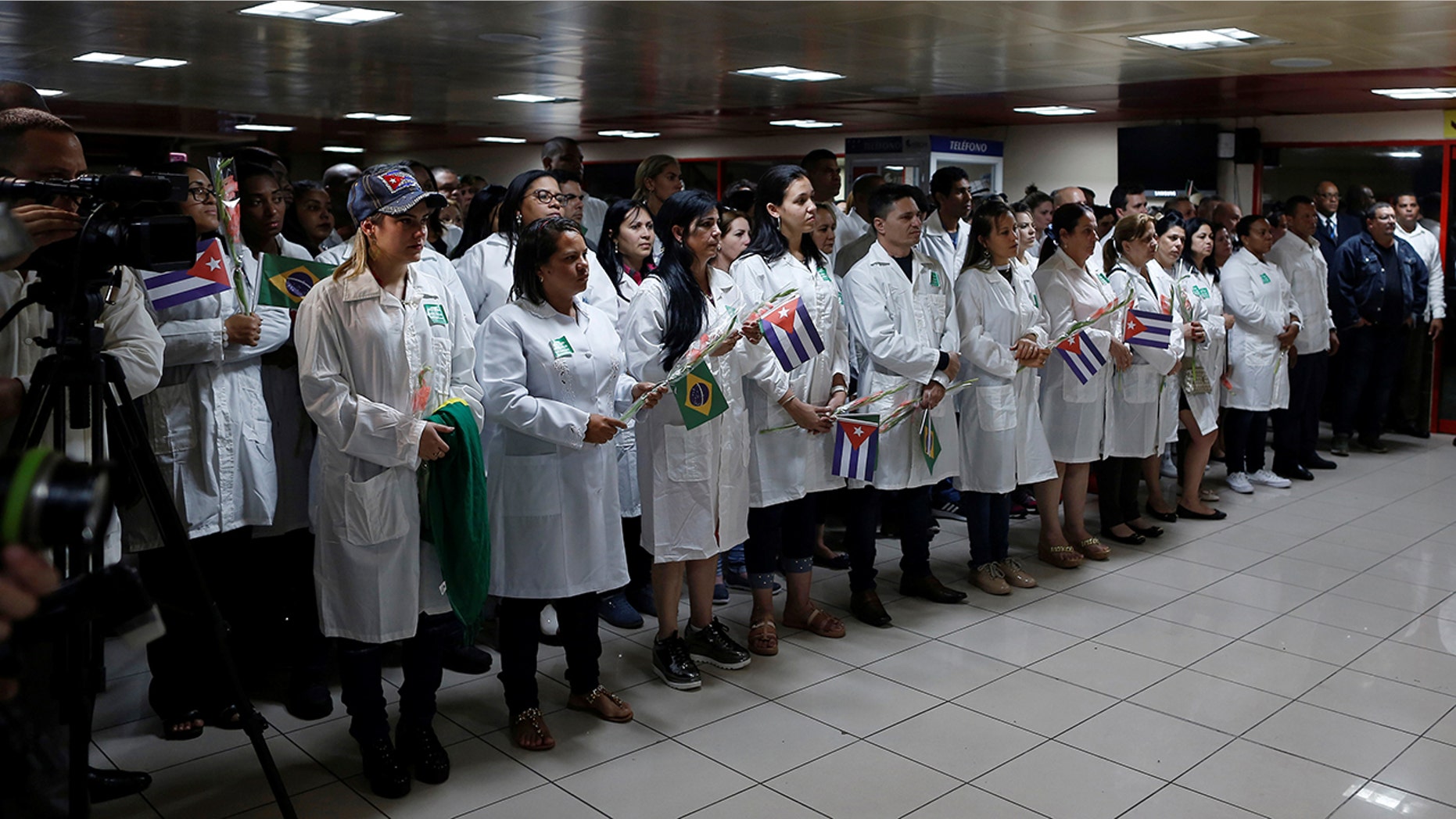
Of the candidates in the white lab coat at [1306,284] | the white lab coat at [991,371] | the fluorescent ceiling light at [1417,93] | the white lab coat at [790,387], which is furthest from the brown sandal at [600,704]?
the fluorescent ceiling light at [1417,93]

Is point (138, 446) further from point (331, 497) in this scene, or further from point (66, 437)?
point (331, 497)

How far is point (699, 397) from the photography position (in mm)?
3814

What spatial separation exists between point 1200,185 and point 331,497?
30.1ft

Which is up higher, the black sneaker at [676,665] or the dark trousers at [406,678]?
the dark trousers at [406,678]

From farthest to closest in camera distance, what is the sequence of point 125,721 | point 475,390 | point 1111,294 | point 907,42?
point 907,42 < point 1111,294 < point 125,721 < point 475,390

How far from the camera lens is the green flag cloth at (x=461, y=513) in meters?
3.25

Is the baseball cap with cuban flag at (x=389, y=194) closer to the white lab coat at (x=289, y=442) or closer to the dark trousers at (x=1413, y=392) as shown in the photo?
the white lab coat at (x=289, y=442)

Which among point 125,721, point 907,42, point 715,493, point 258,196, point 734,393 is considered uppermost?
point 907,42

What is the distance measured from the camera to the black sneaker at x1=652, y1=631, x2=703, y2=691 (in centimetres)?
408

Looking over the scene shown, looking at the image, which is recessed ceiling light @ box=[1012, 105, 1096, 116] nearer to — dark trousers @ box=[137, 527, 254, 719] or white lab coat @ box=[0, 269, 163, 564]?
dark trousers @ box=[137, 527, 254, 719]

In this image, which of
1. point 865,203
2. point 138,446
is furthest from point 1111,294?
point 138,446

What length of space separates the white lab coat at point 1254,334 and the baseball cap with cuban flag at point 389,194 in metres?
5.51

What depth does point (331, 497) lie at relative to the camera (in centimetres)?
323

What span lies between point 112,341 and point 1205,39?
5.49 meters
